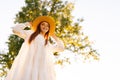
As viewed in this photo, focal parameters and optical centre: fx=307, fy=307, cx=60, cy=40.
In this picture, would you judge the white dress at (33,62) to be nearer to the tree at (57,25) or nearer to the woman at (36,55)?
the woman at (36,55)

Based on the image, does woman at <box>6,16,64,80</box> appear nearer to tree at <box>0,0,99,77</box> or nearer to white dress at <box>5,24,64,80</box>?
white dress at <box>5,24,64,80</box>

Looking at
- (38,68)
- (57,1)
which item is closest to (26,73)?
(38,68)

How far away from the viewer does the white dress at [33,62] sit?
6055mm

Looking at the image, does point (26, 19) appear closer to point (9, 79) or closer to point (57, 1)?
point (57, 1)

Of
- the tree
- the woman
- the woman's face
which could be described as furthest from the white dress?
the tree

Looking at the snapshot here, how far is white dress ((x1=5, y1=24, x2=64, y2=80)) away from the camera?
6.05 metres

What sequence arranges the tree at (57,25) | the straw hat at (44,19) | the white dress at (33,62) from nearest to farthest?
the white dress at (33,62)
the straw hat at (44,19)
the tree at (57,25)

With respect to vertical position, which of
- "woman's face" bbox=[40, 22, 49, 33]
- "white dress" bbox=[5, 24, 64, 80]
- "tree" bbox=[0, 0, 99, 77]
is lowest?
"white dress" bbox=[5, 24, 64, 80]

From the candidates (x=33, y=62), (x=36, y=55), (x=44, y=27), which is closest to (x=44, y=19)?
(x=44, y=27)

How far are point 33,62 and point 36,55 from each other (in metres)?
0.18

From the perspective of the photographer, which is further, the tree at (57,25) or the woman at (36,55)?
the tree at (57,25)

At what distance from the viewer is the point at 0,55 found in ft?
54.0

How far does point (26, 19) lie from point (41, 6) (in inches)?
47.7

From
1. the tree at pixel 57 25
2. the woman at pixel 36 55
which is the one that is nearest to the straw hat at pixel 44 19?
the woman at pixel 36 55
